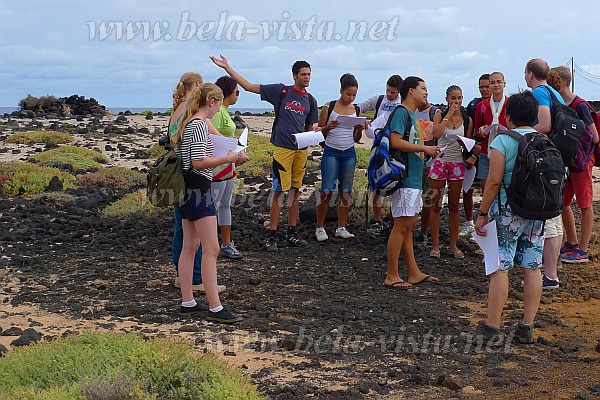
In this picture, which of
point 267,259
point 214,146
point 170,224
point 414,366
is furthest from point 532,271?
point 170,224

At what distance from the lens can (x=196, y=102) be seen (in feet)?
20.7

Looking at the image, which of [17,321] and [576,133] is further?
[576,133]

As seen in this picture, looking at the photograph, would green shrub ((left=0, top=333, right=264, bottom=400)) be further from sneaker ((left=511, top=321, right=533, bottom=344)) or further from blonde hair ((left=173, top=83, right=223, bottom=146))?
sneaker ((left=511, top=321, right=533, bottom=344))

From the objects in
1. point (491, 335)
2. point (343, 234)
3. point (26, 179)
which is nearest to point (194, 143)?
point (491, 335)

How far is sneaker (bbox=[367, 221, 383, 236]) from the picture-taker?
34.4ft

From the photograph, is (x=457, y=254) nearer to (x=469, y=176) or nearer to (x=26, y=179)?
(x=469, y=176)

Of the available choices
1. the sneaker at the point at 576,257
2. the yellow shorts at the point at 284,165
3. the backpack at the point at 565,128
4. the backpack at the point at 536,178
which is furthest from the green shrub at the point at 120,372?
the sneaker at the point at 576,257

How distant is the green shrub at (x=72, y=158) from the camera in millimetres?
18266

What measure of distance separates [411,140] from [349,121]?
1937mm

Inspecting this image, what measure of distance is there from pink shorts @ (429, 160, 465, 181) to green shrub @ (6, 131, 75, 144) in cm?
1691

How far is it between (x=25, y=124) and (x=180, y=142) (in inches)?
1058

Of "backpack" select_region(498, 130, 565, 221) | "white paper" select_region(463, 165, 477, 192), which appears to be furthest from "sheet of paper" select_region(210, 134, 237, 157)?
"white paper" select_region(463, 165, 477, 192)

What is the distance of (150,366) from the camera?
15.4ft

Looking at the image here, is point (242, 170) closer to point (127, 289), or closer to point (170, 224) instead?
point (170, 224)
